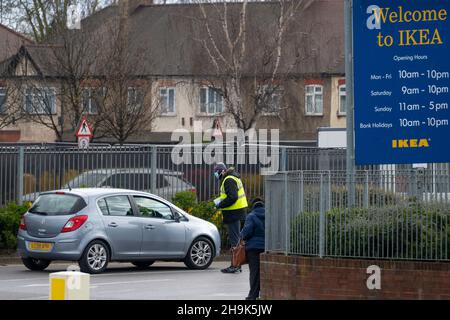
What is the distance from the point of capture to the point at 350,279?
571 inches

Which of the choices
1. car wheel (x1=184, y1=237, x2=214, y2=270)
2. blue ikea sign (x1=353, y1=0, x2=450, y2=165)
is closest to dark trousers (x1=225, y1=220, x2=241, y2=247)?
car wheel (x1=184, y1=237, x2=214, y2=270)

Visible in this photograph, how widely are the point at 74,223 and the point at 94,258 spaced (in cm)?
74

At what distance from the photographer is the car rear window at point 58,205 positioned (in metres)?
21.4

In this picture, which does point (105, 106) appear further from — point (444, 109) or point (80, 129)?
point (444, 109)

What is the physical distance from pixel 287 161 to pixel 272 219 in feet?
41.4

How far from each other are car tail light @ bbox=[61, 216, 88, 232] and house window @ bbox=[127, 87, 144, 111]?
2031 centimetres

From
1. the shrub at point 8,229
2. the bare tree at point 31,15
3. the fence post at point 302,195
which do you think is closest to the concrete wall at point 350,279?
the fence post at point 302,195

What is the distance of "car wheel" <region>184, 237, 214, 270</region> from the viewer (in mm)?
22922


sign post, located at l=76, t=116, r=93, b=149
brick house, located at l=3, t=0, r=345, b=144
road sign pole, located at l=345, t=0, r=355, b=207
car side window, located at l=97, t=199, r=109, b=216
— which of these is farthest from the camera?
brick house, located at l=3, t=0, r=345, b=144

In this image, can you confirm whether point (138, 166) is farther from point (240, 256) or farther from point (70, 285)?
point (70, 285)

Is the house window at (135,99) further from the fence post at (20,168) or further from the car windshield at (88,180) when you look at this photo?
the fence post at (20,168)

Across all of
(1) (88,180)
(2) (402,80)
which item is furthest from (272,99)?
(2) (402,80)

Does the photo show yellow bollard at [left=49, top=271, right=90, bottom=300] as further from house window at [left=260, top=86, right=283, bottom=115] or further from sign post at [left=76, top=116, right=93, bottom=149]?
house window at [left=260, top=86, right=283, bottom=115]
